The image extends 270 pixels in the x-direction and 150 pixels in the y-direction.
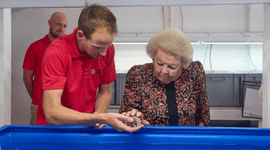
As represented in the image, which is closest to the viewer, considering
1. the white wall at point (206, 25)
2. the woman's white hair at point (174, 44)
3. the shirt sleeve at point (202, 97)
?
the woman's white hair at point (174, 44)

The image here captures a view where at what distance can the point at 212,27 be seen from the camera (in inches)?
130

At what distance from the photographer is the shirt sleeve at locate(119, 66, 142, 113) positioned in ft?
3.88

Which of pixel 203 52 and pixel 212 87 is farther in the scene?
pixel 203 52

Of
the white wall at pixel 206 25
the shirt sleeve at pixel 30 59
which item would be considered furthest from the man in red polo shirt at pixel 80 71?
the white wall at pixel 206 25

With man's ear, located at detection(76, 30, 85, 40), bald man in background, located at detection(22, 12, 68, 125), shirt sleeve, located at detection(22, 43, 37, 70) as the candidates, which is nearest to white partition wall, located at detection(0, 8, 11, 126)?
man's ear, located at detection(76, 30, 85, 40)

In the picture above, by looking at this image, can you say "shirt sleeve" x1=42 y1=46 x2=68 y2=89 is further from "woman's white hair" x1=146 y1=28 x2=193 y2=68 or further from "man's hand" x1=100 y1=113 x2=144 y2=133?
"woman's white hair" x1=146 y1=28 x2=193 y2=68

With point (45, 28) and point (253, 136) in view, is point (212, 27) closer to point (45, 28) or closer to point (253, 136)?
point (45, 28)

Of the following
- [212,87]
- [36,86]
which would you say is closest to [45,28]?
[36,86]

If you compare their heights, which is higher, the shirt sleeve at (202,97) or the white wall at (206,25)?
the white wall at (206,25)

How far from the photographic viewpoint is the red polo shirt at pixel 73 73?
94cm

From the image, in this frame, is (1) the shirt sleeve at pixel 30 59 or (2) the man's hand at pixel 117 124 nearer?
(2) the man's hand at pixel 117 124

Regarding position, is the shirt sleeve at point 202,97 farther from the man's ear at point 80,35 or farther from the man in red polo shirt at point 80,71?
the man's ear at point 80,35

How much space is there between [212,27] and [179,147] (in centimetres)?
294

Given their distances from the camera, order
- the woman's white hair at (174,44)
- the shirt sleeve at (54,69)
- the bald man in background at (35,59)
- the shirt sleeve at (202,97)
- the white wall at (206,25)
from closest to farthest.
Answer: the shirt sleeve at (54,69), the woman's white hair at (174,44), the shirt sleeve at (202,97), the bald man in background at (35,59), the white wall at (206,25)
